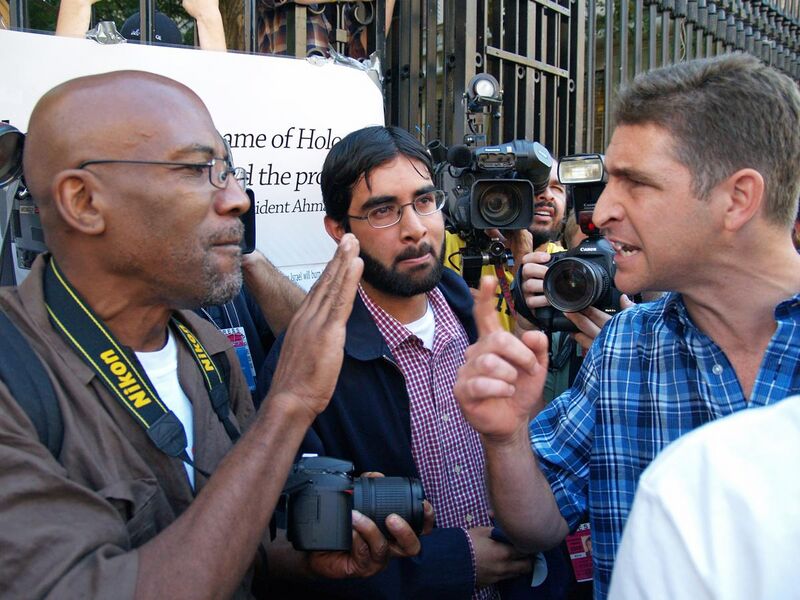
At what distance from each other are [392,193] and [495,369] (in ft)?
3.26

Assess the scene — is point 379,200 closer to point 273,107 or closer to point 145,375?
point 273,107

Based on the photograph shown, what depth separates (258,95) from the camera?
2.57 meters

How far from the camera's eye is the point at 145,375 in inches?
55.0

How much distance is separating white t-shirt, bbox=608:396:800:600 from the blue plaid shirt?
2.77ft

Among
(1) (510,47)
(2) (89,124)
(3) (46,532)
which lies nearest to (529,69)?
(1) (510,47)

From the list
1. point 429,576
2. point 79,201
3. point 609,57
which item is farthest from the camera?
point 609,57

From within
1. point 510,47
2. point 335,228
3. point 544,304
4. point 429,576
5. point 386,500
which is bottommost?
point 429,576

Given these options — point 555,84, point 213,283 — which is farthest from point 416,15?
point 213,283

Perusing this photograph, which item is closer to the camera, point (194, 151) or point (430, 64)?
point (194, 151)

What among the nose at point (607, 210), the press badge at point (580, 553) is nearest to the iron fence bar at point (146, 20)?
the nose at point (607, 210)

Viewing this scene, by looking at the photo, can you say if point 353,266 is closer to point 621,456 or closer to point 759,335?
point 621,456

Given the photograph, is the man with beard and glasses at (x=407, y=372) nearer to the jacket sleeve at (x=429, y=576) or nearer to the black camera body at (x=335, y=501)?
the jacket sleeve at (x=429, y=576)

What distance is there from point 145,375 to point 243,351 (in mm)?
926

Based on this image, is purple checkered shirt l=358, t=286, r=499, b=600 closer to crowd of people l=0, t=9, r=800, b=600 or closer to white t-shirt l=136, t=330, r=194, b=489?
crowd of people l=0, t=9, r=800, b=600
